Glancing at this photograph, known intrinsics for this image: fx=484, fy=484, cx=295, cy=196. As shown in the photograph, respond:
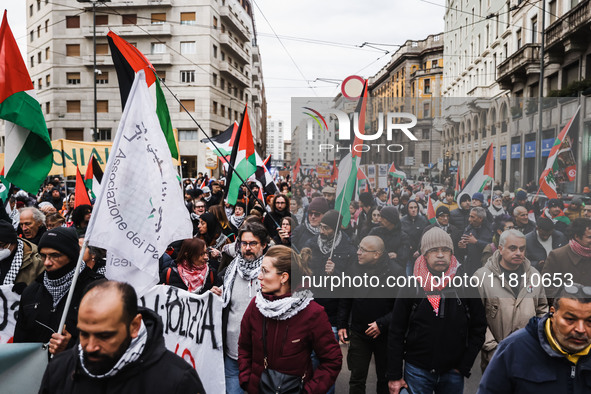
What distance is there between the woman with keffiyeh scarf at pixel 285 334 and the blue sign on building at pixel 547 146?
2.01 m

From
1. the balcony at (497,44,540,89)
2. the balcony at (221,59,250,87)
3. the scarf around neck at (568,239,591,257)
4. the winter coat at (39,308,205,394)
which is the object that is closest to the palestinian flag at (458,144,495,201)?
the scarf around neck at (568,239,591,257)

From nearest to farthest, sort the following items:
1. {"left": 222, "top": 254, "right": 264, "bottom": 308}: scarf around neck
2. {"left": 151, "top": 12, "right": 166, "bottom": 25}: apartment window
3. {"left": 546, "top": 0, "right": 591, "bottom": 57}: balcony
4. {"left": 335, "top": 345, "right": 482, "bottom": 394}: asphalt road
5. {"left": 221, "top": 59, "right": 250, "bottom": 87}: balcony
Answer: {"left": 222, "top": 254, "right": 264, "bottom": 308}: scarf around neck, {"left": 335, "top": 345, "right": 482, "bottom": 394}: asphalt road, {"left": 546, "top": 0, "right": 591, "bottom": 57}: balcony, {"left": 151, "top": 12, "right": 166, "bottom": 25}: apartment window, {"left": 221, "top": 59, "right": 250, "bottom": 87}: balcony

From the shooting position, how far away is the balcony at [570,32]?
1938 centimetres

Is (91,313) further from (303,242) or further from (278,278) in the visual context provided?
(303,242)

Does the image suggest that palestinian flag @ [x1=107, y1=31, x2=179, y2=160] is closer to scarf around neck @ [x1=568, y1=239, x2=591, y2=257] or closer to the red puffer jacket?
the red puffer jacket

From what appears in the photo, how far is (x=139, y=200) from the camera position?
2.98 metres

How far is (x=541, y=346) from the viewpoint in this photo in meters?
2.16

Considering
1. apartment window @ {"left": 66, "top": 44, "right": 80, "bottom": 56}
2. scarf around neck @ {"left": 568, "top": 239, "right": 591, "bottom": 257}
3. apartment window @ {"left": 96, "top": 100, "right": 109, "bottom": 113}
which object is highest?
apartment window @ {"left": 66, "top": 44, "right": 80, "bottom": 56}

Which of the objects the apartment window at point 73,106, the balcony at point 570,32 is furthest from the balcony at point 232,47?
the balcony at point 570,32

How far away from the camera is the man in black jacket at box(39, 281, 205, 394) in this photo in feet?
5.84

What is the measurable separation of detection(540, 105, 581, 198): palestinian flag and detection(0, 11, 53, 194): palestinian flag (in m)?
4.06

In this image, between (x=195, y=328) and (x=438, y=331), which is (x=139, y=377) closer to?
(x=195, y=328)

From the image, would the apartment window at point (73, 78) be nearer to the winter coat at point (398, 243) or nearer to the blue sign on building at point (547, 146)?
the winter coat at point (398, 243)

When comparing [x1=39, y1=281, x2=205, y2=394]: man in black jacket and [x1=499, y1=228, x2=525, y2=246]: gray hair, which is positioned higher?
[x1=499, y1=228, x2=525, y2=246]: gray hair
